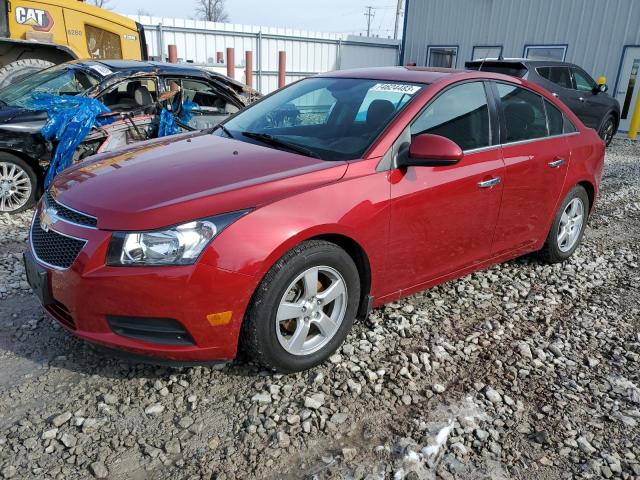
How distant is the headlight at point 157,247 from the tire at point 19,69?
5.62m

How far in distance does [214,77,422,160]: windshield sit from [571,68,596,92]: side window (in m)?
9.34

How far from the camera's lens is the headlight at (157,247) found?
239cm

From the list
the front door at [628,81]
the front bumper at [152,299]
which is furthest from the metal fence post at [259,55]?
the front bumper at [152,299]

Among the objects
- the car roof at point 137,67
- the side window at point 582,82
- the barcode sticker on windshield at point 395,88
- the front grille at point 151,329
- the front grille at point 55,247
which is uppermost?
the barcode sticker on windshield at point 395,88

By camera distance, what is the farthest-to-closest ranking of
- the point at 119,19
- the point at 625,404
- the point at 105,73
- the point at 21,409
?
the point at 119,19, the point at 105,73, the point at 625,404, the point at 21,409

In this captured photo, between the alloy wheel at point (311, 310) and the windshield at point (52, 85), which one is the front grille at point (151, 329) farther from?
the windshield at point (52, 85)

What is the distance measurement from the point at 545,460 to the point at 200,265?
5.89 feet

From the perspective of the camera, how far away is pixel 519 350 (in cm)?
330

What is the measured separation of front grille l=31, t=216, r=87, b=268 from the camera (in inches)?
98.8

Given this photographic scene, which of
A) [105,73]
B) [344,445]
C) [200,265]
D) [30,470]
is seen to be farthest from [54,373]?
[105,73]

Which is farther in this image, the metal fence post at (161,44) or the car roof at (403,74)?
the metal fence post at (161,44)

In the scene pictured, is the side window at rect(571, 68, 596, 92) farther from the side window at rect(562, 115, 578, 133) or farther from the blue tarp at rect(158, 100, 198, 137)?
the blue tarp at rect(158, 100, 198, 137)

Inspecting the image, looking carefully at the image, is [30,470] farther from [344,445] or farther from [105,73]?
[105,73]

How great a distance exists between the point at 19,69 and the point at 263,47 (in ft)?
37.7
